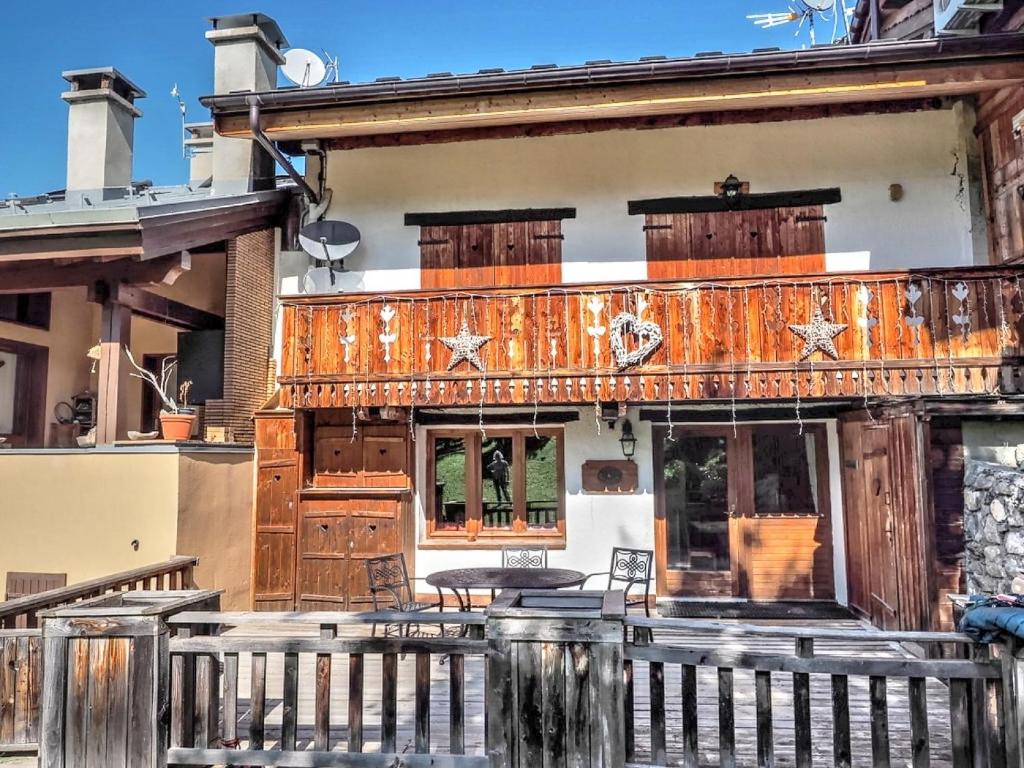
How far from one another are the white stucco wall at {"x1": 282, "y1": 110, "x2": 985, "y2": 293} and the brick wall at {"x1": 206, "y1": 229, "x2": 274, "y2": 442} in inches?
17.1

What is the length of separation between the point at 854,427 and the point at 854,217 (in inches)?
112

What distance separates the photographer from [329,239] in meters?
9.30

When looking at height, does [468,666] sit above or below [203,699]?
below

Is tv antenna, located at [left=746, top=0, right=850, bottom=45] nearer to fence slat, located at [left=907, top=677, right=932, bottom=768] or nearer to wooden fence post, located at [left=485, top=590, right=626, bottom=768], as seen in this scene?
fence slat, located at [left=907, top=677, right=932, bottom=768]

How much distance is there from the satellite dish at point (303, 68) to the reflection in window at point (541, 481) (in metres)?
6.00

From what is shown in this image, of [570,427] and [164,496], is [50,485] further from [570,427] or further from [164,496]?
[570,427]

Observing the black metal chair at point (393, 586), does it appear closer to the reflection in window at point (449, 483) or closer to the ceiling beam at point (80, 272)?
the reflection in window at point (449, 483)

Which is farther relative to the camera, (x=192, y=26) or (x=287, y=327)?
(x=192, y=26)

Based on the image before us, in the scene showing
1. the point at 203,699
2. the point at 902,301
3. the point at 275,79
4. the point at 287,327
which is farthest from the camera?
the point at 275,79

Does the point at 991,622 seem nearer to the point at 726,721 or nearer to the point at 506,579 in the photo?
the point at 726,721

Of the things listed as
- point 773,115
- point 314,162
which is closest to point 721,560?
point 773,115

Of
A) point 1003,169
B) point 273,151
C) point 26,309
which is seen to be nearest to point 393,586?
point 273,151

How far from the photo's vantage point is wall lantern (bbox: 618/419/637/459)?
30.0 ft

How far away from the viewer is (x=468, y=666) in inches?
260
